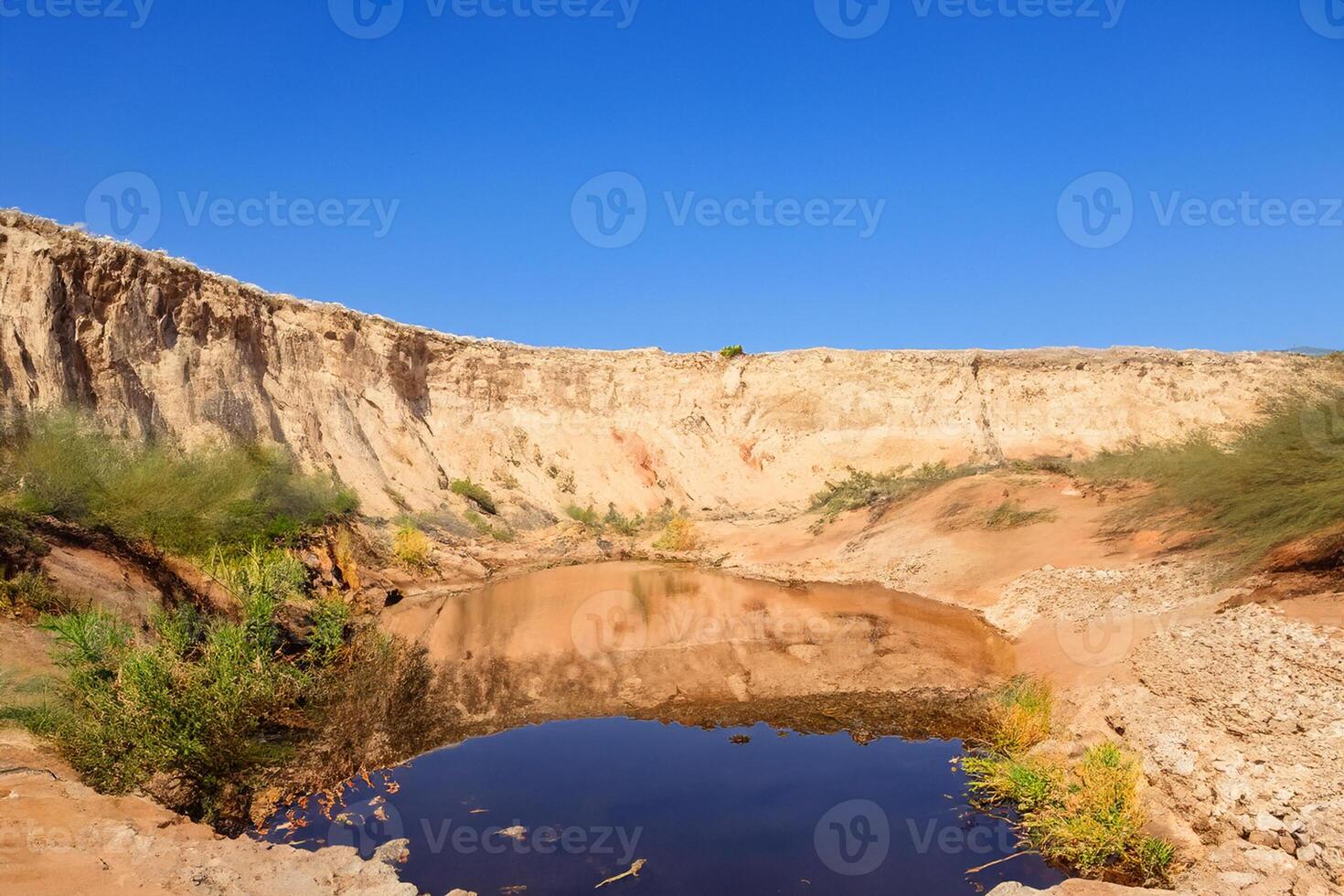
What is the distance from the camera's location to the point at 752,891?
545 cm

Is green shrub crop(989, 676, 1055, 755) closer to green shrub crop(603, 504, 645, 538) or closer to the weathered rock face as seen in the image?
green shrub crop(603, 504, 645, 538)

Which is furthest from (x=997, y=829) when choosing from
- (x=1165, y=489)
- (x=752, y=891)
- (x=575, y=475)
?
(x=575, y=475)

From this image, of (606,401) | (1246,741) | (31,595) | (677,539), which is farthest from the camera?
(606,401)

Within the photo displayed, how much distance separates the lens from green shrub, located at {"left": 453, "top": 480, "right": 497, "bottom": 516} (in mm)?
28438

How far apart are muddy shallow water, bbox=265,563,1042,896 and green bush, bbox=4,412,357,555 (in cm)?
371

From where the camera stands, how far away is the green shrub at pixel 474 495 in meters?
28.4

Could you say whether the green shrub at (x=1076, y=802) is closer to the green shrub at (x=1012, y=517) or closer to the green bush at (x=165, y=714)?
the green bush at (x=165, y=714)

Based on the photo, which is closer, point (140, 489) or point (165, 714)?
point (165, 714)

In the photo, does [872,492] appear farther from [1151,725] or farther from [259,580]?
[259,580]

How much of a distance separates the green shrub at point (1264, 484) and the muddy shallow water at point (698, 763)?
3.42 meters

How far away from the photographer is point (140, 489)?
1219 cm

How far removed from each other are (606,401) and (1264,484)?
27.5m

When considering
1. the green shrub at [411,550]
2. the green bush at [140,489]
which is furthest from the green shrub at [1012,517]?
the green bush at [140,489]

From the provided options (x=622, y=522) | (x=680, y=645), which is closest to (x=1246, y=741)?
(x=680, y=645)
